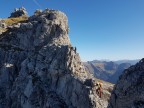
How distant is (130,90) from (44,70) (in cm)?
4127

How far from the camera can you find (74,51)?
75.7 m

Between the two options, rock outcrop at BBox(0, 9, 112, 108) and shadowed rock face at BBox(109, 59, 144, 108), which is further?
rock outcrop at BBox(0, 9, 112, 108)

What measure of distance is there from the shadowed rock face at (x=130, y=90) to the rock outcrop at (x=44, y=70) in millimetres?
19830

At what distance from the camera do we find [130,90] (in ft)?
125

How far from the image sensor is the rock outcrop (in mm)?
65625

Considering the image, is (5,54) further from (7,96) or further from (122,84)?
(122,84)

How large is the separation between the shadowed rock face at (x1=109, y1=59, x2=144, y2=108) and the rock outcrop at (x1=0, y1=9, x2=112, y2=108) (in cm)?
1983

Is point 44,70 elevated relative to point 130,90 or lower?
elevated

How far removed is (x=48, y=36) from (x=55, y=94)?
89.2ft

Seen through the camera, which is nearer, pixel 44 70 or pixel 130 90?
pixel 130 90

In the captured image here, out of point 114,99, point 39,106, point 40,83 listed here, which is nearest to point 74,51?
point 40,83

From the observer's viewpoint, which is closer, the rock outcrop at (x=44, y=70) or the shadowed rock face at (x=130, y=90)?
the shadowed rock face at (x=130, y=90)

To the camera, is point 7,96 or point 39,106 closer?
point 39,106

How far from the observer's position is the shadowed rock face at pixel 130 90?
119 feet
